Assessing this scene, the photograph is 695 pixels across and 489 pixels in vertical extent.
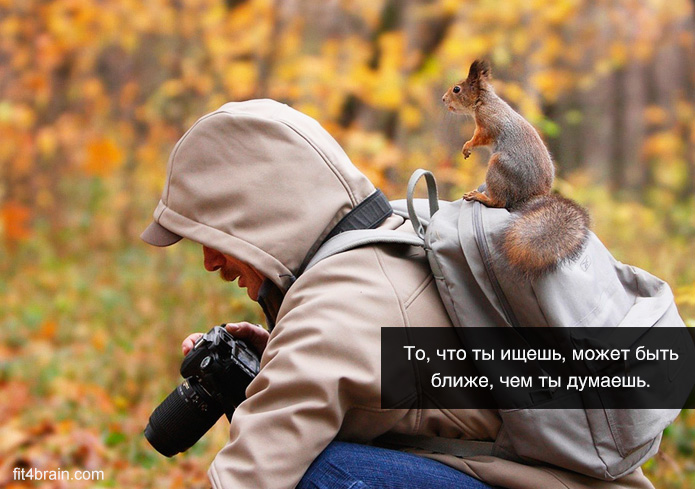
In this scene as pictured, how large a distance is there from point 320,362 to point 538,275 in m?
0.49

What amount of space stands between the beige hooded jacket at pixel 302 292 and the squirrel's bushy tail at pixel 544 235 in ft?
0.78

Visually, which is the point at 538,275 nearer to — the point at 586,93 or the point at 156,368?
the point at 156,368

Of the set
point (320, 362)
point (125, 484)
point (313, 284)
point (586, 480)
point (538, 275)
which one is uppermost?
point (538, 275)

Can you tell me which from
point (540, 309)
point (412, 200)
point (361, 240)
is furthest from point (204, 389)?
point (540, 309)

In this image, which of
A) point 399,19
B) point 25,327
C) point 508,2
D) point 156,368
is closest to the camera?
point 156,368

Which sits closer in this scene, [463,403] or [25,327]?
[463,403]

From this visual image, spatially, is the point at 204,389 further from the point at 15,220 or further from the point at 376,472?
the point at 15,220

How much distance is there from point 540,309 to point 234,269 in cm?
83

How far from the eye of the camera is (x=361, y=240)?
6.17 feet

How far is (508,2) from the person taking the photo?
6.15m

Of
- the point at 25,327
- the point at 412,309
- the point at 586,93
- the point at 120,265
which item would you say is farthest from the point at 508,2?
the point at 412,309

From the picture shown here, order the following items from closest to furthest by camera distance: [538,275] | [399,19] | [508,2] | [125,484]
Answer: [538,275] < [125,484] < [508,2] < [399,19]

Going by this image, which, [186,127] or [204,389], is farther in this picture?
[186,127]

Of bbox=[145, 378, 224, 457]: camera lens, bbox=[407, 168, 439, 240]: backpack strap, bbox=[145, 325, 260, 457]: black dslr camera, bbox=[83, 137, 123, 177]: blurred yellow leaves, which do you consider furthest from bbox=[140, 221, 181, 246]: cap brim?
bbox=[83, 137, 123, 177]: blurred yellow leaves
